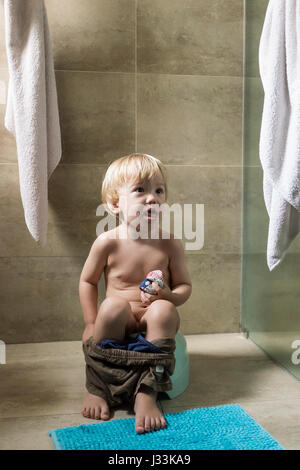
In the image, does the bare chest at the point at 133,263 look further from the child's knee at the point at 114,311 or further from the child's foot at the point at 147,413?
the child's foot at the point at 147,413

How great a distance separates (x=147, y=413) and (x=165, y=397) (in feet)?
0.53

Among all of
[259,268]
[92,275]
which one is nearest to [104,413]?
[92,275]

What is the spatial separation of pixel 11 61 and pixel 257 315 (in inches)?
41.2

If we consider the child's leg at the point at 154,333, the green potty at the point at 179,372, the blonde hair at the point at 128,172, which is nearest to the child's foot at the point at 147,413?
the child's leg at the point at 154,333

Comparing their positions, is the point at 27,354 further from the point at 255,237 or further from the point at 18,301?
the point at 255,237

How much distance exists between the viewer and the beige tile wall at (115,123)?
1637mm

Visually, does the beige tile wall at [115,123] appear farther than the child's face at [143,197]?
Yes

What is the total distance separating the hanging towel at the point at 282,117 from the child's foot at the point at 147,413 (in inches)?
17.7

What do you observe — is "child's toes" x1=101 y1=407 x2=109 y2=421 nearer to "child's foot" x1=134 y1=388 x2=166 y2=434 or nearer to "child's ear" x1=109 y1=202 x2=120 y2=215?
"child's foot" x1=134 y1=388 x2=166 y2=434

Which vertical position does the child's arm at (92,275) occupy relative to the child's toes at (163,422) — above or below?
above

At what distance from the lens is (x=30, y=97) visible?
54.9 inches

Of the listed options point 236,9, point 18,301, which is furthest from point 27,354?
point 236,9

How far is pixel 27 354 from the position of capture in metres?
1.59

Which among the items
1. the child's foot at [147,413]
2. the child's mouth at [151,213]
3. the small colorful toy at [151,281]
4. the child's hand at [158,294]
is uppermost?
the child's mouth at [151,213]
